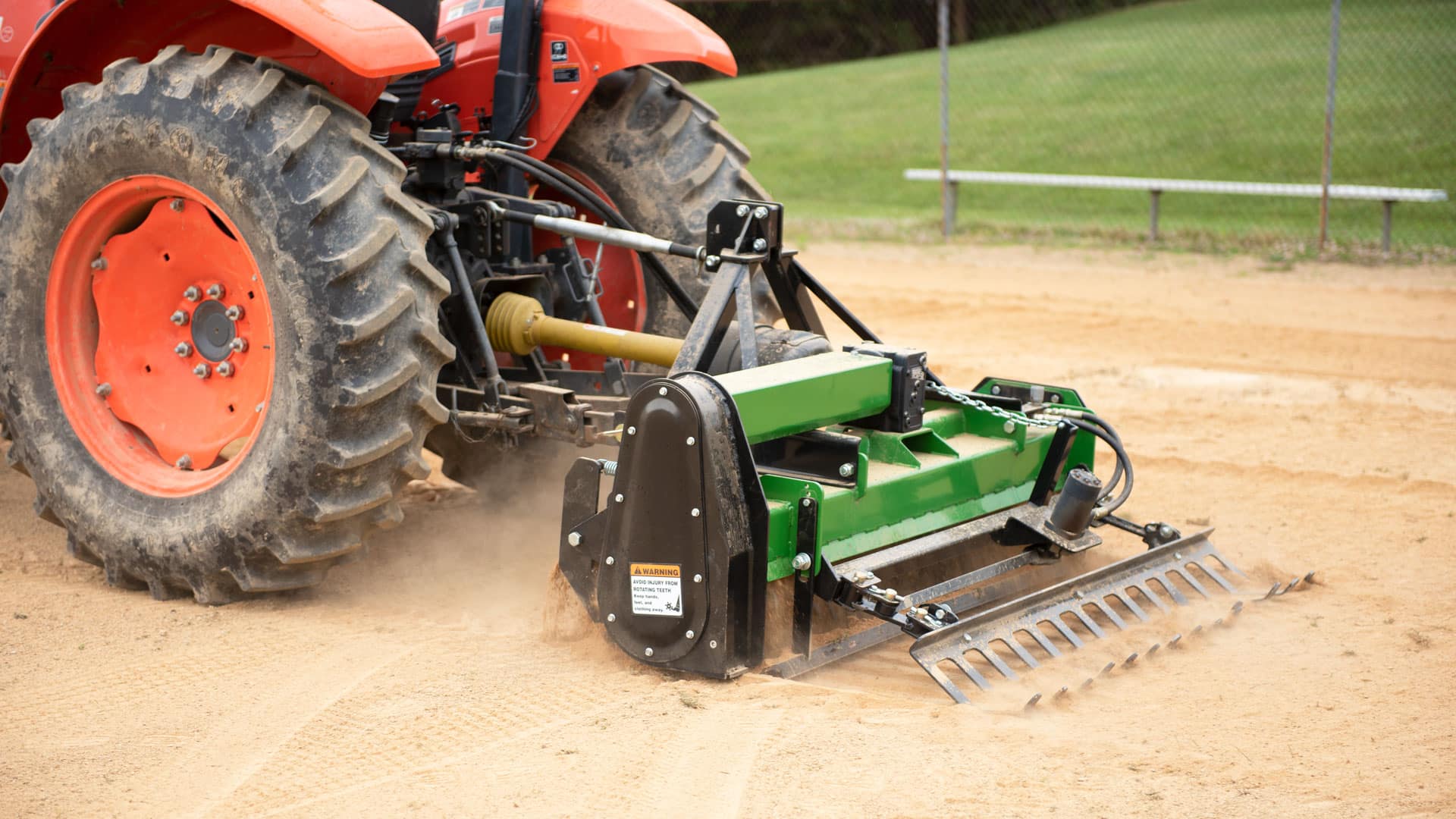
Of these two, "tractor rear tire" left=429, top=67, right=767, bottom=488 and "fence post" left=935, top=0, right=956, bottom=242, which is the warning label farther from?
"fence post" left=935, top=0, right=956, bottom=242

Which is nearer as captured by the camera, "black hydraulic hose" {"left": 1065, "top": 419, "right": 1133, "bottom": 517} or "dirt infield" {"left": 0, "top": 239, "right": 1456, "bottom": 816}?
"dirt infield" {"left": 0, "top": 239, "right": 1456, "bottom": 816}

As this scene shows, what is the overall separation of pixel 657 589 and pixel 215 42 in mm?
1967

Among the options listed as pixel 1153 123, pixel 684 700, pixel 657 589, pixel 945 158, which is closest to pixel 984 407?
pixel 657 589

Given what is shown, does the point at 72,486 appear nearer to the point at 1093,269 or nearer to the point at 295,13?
the point at 295,13

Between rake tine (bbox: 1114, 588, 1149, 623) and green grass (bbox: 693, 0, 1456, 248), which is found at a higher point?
green grass (bbox: 693, 0, 1456, 248)

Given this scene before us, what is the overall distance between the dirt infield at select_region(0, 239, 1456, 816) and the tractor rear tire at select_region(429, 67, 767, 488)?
0.65 meters

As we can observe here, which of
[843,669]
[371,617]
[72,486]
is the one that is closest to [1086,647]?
[843,669]

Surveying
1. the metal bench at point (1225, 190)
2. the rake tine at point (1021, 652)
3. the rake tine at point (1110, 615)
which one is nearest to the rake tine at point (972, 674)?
the rake tine at point (1021, 652)

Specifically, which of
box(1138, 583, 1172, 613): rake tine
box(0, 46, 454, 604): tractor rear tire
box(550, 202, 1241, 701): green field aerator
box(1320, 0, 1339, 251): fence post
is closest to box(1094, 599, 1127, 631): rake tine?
box(550, 202, 1241, 701): green field aerator

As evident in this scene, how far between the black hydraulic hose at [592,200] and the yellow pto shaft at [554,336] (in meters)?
0.20

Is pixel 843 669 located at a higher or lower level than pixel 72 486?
lower

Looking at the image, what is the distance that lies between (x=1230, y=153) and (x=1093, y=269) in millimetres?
5599

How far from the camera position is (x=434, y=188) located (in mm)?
4230

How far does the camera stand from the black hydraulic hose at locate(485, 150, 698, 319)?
418cm
